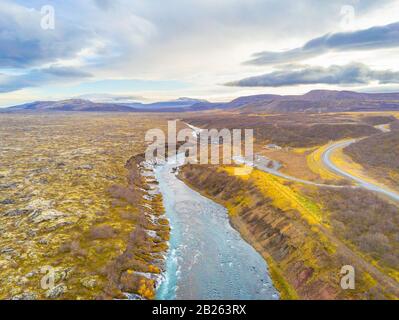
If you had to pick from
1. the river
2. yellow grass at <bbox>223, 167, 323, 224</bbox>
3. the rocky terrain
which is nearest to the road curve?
yellow grass at <bbox>223, 167, 323, 224</bbox>

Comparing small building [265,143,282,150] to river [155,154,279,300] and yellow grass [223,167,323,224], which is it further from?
river [155,154,279,300]

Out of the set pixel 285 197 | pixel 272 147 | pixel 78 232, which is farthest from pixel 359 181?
pixel 78 232

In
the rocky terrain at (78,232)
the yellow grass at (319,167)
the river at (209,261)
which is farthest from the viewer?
the yellow grass at (319,167)

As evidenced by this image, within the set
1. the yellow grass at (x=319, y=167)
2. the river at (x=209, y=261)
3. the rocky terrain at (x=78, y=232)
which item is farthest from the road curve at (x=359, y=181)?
the rocky terrain at (x=78, y=232)

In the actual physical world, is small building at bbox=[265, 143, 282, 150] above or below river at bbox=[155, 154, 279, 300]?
above

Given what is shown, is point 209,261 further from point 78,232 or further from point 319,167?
point 319,167

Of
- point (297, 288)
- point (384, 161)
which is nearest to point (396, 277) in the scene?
point (297, 288)

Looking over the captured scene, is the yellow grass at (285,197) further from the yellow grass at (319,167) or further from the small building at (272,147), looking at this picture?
the small building at (272,147)

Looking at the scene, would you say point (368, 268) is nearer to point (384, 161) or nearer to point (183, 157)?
point (384, 161)
